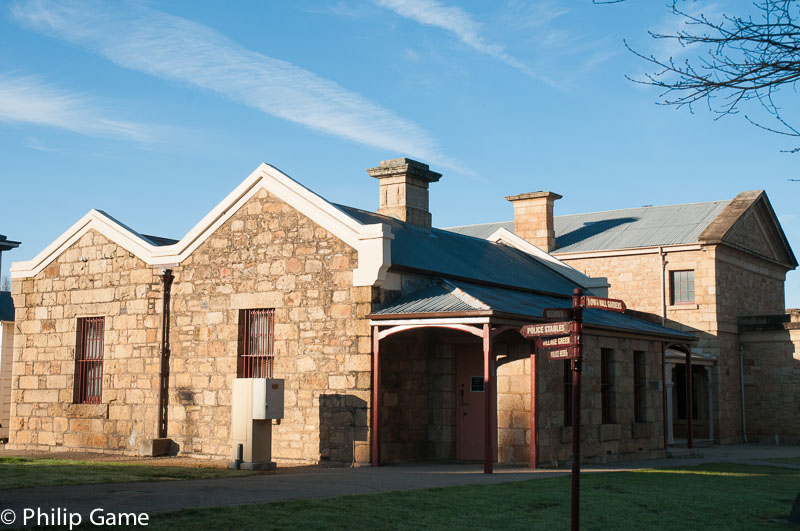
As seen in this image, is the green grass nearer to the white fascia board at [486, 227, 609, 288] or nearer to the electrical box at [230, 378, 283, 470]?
the white fascia board at [486, 227, 609, 288]

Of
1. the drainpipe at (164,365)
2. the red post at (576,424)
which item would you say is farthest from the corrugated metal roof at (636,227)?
the red post at (576,424)

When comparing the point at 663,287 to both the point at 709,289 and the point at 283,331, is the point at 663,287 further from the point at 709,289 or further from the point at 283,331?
the point at 283,331

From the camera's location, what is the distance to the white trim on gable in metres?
22.0

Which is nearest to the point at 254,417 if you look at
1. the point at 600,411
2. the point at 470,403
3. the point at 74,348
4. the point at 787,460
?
the point at 470,403

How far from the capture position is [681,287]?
29531 mm

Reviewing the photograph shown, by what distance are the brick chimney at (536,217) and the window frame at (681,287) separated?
4.22 metres

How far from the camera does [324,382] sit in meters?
16.1

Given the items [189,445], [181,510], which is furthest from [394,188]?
[181,510]

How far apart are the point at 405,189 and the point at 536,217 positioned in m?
12.5

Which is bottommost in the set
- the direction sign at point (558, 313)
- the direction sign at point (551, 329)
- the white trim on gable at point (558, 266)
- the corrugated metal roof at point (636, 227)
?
the direction sign at point (551, 329)

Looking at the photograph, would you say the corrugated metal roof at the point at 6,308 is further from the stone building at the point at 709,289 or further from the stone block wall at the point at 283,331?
the stone building at the point at 709,289

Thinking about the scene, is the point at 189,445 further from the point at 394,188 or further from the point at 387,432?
the point at 394,188

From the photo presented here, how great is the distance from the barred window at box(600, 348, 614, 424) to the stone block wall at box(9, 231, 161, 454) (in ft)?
28.8

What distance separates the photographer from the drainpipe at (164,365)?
706 inches
